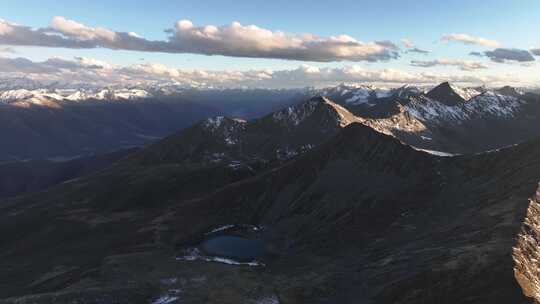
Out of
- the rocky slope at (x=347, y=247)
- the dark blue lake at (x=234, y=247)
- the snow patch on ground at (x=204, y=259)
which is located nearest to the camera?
the rocky slope at (x=347, y=247)

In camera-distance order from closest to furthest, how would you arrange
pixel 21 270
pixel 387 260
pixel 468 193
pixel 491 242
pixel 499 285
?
pixel 499 285, pixel 491 242, pixel 387 260, pixel 468 193, pixel 21 270

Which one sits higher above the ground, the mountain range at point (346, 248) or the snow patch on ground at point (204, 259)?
the mountain range at point (346, 248)

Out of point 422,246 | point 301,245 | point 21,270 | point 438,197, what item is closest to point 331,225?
point 301,245

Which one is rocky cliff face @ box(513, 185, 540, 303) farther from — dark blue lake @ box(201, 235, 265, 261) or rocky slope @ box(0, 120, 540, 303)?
dark blue lake @ box(201, 235, 265, 261)

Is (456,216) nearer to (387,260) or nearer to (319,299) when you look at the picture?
(387,260)

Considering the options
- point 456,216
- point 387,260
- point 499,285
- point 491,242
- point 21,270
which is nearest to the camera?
point 499,285

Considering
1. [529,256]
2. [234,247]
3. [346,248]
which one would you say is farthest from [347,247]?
[529,256]

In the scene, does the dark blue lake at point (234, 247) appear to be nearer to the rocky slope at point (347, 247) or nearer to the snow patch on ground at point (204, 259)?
the snow patch on ground at point (204, 259)

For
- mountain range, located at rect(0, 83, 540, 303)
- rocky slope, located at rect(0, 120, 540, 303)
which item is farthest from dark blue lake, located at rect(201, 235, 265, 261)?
rocky slope, located at rect(0, 120, 540, 303)

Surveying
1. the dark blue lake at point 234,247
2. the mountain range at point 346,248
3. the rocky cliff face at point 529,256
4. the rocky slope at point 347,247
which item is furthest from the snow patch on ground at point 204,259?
the rocky cliff face at point 529,256
